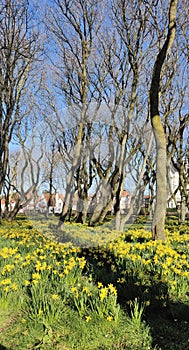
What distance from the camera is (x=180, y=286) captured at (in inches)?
141

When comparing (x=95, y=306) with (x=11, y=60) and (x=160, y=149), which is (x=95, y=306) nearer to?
(x=160, y=149)

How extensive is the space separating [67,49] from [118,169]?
4955mm

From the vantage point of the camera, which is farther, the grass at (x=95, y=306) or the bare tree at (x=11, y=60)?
the bare tree at (x=11, y=60)

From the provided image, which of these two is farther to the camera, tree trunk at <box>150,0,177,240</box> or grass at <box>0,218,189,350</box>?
tree trunk at <box>150,0,177,240</box>

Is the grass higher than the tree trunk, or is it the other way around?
the tree trunk

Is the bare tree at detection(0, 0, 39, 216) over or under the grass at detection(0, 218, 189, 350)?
over

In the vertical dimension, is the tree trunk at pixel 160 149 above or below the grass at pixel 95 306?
above

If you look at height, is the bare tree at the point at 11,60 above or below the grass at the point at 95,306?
above

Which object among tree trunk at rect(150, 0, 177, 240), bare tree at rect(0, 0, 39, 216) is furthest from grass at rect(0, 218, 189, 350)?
bare tree at rect(0, 0, 39, 216)

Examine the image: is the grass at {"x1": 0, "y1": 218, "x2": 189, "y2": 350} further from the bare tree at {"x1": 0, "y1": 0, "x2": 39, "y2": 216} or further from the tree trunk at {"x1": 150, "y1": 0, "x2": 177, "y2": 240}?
the bare tree at {"x1": 0, "y1": 0, "x2": 39, "y2": 216}

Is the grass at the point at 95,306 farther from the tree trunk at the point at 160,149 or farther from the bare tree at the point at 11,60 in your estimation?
the bare tree at the point at 11,60

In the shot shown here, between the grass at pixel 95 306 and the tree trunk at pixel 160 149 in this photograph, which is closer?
the grass at pixel 95 306

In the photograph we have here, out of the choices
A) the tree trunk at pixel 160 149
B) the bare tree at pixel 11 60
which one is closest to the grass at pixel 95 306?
the tree trunk at pixel 160 149

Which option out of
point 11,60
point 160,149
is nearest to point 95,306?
point 160,149
